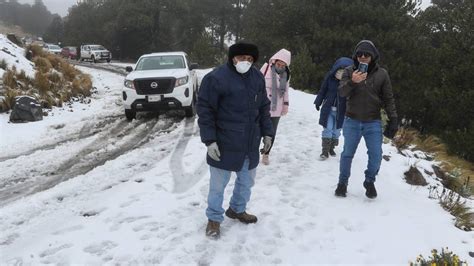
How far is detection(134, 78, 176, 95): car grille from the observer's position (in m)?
10.5

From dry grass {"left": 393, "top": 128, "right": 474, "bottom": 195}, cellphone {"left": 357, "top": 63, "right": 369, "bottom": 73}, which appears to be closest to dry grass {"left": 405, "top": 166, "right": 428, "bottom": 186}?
dry grass {"left": 393, "top": 128, "right": 474, "bottom": 195}

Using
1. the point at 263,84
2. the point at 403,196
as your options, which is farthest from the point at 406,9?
the point at 263,84

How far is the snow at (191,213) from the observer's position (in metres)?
4.04

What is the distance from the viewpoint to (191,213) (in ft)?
16.0

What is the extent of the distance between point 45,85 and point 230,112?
9985 mm

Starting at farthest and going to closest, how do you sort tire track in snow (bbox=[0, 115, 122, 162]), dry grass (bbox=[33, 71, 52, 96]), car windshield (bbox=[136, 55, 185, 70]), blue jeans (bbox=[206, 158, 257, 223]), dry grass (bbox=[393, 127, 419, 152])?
dry grass (bbox=[33, 71, 52, 96])
car windshield (bbox=[136, 55, 185, 70])
dry grass (bbox=[393, 127, 419, 152])
tire track in snow (bbox=[0, 115, 122, 162])
blue jeans (bbox=[206, 158, 257, 223])

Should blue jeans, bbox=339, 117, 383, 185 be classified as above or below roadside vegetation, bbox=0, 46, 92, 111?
above

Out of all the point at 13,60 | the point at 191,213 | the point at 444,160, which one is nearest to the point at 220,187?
the point at 191,213

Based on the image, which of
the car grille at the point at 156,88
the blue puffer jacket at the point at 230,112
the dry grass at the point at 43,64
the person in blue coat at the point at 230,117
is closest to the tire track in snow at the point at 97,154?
the car grille at the point at 156,88

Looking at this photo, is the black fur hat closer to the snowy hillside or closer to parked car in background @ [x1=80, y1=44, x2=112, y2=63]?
the snowy hillside

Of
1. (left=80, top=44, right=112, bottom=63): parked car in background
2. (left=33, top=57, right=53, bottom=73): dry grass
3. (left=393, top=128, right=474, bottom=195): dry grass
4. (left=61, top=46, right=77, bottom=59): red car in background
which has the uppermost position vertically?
(left=33, top=57, right=53, bottom=73): dry grass

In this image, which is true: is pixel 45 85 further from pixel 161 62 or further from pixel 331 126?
pixel 331 126

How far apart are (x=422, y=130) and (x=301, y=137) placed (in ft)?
32.5

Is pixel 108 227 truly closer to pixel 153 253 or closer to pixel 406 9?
pixel 153 253
